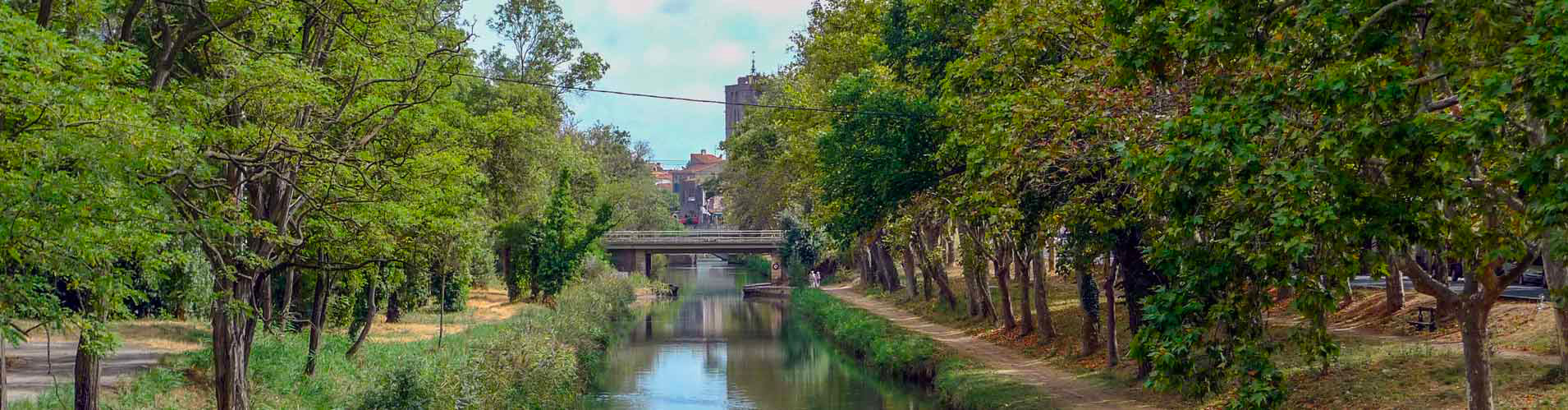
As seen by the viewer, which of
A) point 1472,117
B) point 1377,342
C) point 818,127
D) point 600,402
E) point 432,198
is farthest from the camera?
point 818,127

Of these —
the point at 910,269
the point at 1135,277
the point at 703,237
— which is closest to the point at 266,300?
the point at 1135,277

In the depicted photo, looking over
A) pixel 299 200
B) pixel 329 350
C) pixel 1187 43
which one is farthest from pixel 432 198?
pixel 1187 43

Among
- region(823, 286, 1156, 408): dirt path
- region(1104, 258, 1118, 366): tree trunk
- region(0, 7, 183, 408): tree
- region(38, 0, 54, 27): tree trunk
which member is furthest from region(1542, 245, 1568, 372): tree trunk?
region(38, 0, 54, 27): tree trunk

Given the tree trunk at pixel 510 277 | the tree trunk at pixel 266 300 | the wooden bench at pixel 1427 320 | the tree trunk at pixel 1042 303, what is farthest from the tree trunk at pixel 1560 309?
the tree trunk at pixel 510 277

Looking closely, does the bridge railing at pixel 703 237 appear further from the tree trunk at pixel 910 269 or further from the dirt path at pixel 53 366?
the dirt path at pixel 53 366

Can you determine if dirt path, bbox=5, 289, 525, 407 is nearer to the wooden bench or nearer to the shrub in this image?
the shrub

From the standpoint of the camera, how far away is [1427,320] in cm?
2045

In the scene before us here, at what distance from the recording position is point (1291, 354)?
19859 mm

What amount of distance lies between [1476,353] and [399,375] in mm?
13515

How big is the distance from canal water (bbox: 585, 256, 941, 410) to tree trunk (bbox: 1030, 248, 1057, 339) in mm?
3242

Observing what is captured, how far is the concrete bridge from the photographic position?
66.6 metres

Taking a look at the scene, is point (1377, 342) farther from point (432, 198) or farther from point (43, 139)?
point (43, 139)

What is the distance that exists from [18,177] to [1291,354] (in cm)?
1807

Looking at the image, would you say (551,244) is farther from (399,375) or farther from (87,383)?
(87,383)
